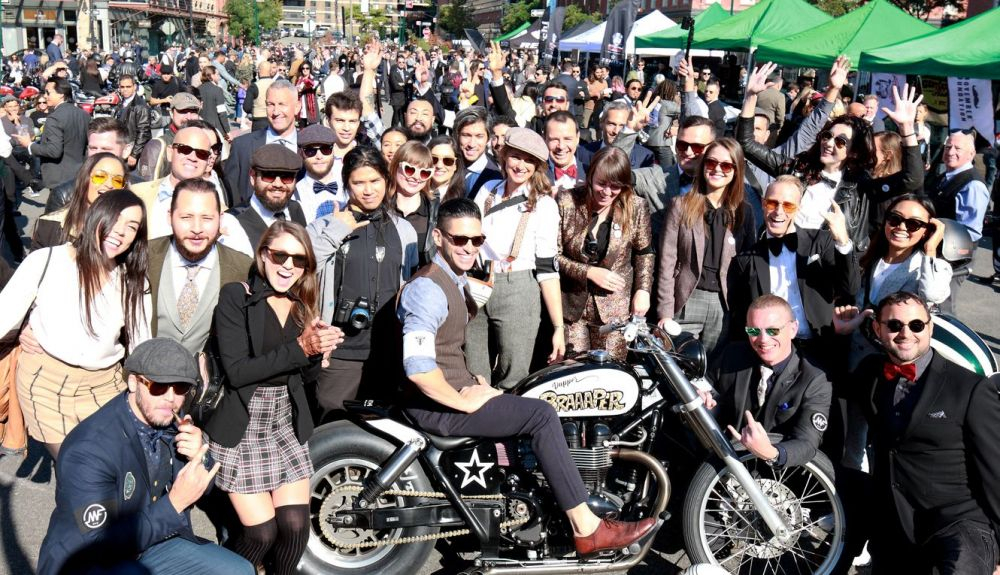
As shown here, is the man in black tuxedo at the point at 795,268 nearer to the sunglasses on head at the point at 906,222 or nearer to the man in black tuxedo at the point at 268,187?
the sunglasses on head at the point at 906,222

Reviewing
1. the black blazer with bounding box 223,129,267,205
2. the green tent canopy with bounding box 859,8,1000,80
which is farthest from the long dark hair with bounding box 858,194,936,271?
the green tent canopy with bounding box 859,8,1000,80

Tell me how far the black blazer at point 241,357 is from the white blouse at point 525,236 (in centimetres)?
152

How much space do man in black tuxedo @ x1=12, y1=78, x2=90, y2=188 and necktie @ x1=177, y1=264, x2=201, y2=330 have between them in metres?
5.77

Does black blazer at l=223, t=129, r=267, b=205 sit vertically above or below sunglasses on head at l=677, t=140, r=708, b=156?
below

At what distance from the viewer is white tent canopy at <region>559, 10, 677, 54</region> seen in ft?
76.9

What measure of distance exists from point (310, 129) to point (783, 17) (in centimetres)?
1456

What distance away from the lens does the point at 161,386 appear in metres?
3.03

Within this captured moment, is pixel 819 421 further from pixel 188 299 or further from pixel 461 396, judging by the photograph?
pixel 188 299

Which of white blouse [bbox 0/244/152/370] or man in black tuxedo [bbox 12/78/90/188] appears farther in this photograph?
man in black tuxedo [bbox 12/78/90/188]

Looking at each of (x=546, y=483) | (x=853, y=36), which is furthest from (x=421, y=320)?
(x=853, y=36)

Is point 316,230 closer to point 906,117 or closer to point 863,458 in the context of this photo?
point 863,458

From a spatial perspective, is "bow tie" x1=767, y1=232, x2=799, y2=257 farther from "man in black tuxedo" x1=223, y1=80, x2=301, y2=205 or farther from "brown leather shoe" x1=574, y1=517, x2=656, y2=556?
"man in black tuxedo" x1=223, y1=80, x2=301, y2=205

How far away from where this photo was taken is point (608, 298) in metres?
4.85

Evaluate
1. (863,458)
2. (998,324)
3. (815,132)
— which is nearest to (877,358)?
(863,458)
